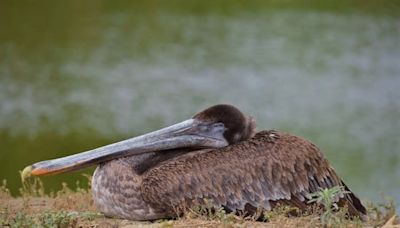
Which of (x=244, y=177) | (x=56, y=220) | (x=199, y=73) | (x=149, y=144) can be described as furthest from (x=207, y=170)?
(x=199, y=73)

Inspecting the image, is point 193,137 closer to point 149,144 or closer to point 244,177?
point 149,144

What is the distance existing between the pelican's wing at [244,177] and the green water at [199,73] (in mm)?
4404

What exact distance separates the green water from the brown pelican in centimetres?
440

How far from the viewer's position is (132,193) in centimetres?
630

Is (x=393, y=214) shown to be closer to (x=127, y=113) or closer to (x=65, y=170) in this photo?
(x=65, y=170)

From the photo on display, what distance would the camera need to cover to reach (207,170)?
6.27m

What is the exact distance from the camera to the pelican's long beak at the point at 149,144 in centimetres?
647

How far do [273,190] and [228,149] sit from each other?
15.9 inches

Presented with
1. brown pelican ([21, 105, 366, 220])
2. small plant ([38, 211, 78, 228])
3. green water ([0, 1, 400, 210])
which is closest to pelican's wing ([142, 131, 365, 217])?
brown pelican ([21, 105, 366, 220])

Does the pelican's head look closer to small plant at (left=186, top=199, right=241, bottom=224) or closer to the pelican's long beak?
the pelican's long beak

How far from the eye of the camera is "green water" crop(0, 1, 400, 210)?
43.9 feet

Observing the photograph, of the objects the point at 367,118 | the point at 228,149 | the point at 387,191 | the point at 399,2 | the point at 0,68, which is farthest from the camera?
the point at 399,2

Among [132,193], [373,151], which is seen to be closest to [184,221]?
[132,193]

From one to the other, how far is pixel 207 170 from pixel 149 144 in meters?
0.55
